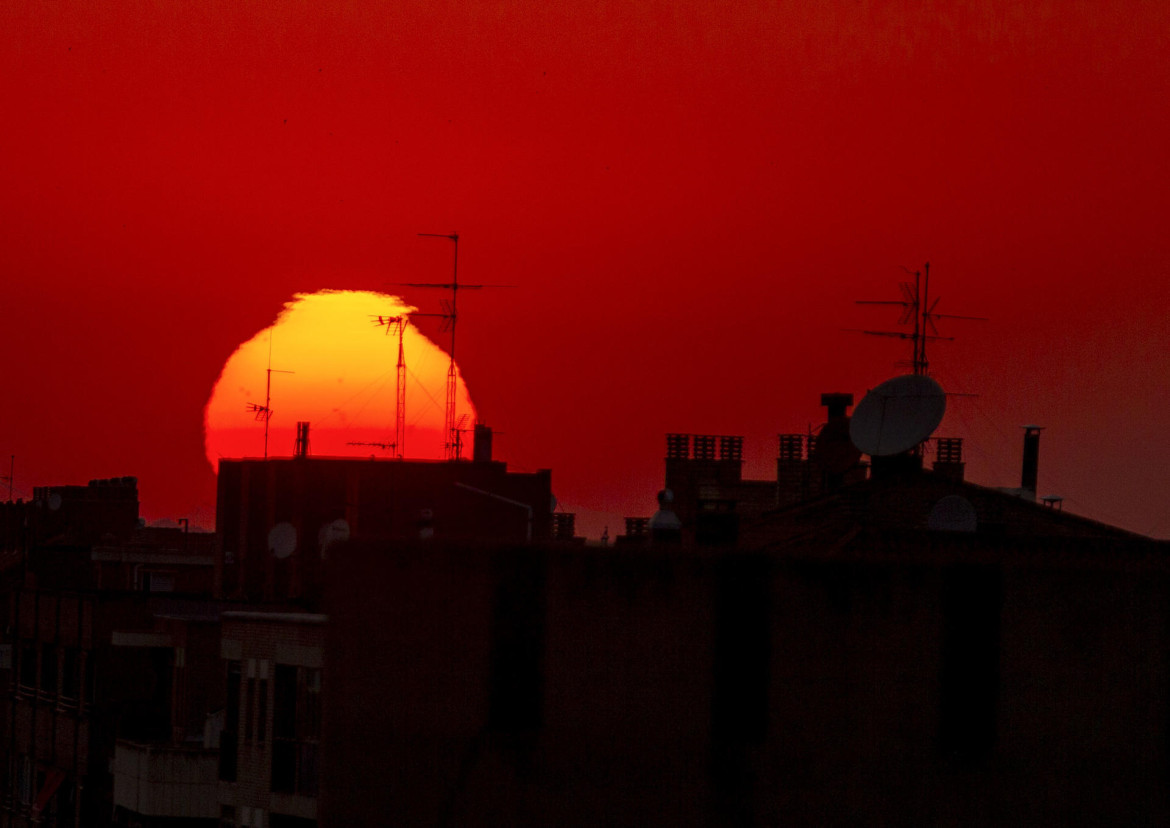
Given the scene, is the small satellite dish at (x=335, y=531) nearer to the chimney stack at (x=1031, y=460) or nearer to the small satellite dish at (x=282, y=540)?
the small satellite dish at (x=282, y=540)

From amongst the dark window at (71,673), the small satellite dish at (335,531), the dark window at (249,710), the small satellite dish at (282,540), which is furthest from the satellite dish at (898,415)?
the dark window at (71,673)

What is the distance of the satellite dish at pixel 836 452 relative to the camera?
46.7 m

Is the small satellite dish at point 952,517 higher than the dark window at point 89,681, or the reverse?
the small satellite dish at point 952,517

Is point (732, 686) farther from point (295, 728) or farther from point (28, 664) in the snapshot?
point (28, 664)

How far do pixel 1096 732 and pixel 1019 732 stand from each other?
2.98 feet

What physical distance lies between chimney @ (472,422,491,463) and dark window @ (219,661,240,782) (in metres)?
19.8

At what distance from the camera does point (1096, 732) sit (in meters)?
22.0

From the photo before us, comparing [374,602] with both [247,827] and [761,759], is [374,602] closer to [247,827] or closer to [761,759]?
[761,759]

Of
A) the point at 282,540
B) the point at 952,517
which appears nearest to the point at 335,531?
the point at 282,540

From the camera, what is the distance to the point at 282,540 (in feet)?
162

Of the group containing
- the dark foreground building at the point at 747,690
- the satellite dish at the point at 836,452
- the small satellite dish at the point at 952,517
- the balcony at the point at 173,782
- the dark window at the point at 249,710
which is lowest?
the balcony at the point at 173,782

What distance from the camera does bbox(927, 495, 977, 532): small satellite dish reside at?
35.1 meters

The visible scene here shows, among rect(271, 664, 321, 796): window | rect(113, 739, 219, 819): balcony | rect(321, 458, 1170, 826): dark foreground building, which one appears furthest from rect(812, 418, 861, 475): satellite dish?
rect(321, 458, 1170, 826): dark foreground building

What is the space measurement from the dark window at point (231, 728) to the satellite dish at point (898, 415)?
47.8ft
